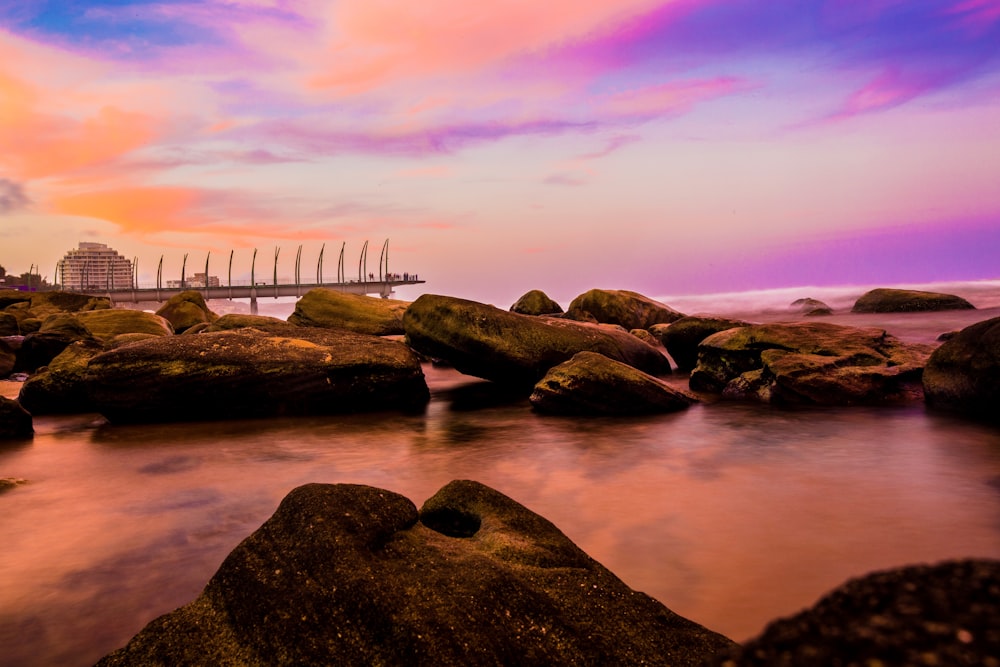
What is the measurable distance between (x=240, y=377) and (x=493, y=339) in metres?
4.19

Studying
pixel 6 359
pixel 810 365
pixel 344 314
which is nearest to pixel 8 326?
pixel 6 359

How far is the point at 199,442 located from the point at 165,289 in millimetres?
83168

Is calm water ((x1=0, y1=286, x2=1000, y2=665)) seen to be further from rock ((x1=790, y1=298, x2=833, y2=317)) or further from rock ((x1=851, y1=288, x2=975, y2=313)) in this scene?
rock ((x1=790, y1=298, x2=833, y2=317))

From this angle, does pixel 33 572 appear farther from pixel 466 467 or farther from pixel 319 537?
pixel 466 467

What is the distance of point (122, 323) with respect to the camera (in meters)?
20.3

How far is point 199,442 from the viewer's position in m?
9.06

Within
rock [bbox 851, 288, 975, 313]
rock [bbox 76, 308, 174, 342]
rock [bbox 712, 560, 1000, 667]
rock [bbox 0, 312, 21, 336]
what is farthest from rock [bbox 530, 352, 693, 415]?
rock [bbox 851, 288, 975, 313]

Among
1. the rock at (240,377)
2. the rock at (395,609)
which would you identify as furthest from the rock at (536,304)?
the rock at (395,609)

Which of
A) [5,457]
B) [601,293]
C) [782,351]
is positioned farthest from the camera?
[601,293]

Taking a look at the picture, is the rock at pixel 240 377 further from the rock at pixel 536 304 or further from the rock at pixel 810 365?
the rock at pixel 536 304

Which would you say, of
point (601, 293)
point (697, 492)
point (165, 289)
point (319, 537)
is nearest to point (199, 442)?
point (697, 492)

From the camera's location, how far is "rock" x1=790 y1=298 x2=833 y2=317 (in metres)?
38.2

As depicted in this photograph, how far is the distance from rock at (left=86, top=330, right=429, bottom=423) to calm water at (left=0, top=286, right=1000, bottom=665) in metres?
0.47

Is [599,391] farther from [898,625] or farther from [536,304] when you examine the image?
[536,304]
